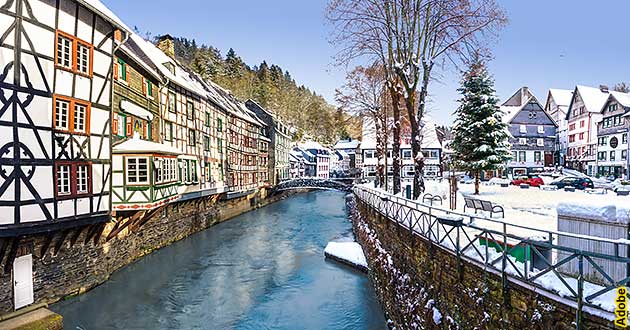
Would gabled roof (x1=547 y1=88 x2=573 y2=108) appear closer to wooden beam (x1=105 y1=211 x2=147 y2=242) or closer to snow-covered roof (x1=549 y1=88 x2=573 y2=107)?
snow-covered roof (x1=549 y1=88 x2=573 y2=107)

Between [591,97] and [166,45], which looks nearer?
[166,45]

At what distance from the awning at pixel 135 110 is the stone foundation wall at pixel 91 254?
18.8ft

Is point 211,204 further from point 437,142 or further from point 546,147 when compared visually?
point 546,147

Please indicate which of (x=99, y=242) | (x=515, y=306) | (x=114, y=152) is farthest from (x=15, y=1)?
(x=515, y=306)

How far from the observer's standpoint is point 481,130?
28.9 m

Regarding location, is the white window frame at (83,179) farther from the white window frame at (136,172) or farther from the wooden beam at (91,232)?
the white window frame at (136,172)

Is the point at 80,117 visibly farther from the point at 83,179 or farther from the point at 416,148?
the point at 416,148

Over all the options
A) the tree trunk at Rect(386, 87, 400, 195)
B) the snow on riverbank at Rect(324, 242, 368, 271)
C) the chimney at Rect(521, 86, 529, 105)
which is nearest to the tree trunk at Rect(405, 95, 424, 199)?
the tree trunk at Rect(386, 87, 400, 195)

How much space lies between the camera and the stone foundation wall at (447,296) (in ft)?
19.1

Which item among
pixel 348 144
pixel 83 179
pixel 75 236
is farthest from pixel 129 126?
pixel 348 144

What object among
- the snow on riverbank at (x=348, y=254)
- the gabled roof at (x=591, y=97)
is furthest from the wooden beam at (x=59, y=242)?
the gabled roof at (x=591, y=97)

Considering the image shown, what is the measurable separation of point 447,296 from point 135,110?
17.4 metres

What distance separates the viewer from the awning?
18.3 metres

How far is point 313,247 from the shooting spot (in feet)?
82.8
